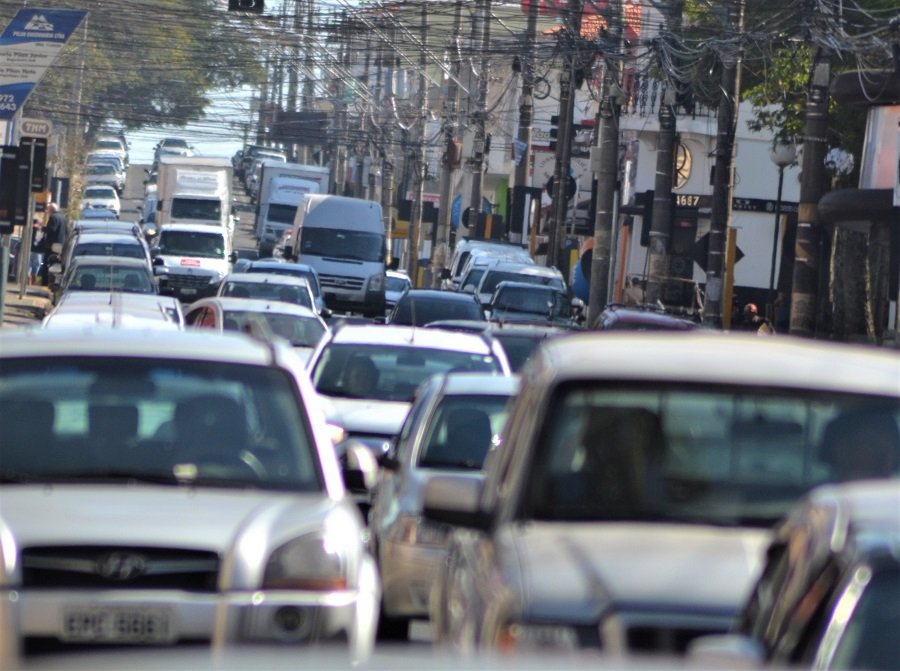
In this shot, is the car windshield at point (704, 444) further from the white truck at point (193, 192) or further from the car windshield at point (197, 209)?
the car windshield at point (197, 209)

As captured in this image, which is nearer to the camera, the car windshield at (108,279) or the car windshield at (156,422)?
the car windshield at (156,422)

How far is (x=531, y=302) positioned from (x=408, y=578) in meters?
22.0

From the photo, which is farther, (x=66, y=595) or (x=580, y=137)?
(x=580, y=137)

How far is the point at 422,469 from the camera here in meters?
10.0

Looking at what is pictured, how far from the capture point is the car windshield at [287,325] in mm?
19844

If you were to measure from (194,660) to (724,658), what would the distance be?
4.95ft

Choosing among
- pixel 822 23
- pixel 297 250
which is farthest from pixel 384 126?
pixel 822 23

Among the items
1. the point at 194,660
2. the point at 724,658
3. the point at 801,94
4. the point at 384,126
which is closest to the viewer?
the point at 194,660

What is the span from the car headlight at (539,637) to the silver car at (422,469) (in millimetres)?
3511

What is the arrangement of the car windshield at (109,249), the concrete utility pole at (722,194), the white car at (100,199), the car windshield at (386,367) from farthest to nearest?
the white car at (100,199) < the car windshield at (109,249) < the concrete utility pole at (722,194) < the car windshield at (386,367)

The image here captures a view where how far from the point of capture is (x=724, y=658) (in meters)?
3.82

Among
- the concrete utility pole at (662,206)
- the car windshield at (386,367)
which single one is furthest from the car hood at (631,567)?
the concrete utility pole at (662,206)

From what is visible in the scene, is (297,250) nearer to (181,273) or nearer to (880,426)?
(181,273)

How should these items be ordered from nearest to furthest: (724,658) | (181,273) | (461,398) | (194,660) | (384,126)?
(194,660) < (724,658) < (461,398) < (181,273) < (384,126)
